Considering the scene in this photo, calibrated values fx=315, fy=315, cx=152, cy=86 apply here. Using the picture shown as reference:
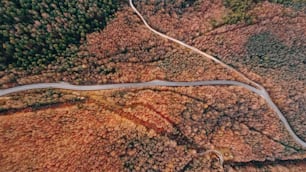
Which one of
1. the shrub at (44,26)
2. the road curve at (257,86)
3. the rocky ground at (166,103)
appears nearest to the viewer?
the rocky ground at (166,103)

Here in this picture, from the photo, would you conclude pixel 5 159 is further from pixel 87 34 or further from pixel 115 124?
pixel 87 34

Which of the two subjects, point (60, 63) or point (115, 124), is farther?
point (60, 63)

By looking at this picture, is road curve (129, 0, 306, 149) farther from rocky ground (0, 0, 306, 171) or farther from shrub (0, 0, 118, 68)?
shrub (0, 0, 118, 68)

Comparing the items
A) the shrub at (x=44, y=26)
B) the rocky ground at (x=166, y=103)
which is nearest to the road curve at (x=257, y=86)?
the rocky ground at (x=166, y=103)

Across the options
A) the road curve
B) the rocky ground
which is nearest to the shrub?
the rocky ground

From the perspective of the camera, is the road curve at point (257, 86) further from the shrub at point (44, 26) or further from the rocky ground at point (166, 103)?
the shrub at point (44, 26)

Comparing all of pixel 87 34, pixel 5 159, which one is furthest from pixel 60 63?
pixel 5 159
